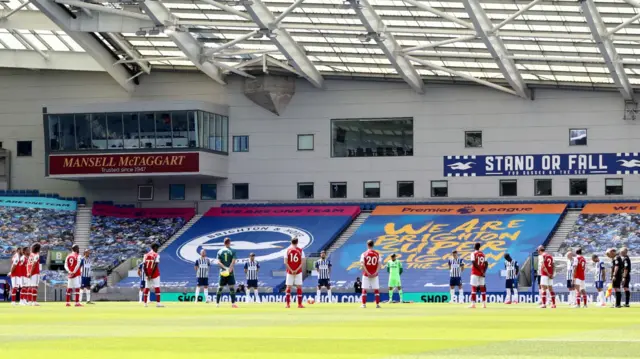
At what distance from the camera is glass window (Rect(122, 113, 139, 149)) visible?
59.5m

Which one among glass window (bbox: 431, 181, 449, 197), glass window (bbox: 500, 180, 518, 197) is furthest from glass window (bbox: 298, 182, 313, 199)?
glass window (bbox: 500, 180, 518, 197)

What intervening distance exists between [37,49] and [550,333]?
154 ft

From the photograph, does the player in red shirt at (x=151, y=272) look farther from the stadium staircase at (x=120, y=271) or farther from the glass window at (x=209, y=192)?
the glass window at (x=209, y=192)

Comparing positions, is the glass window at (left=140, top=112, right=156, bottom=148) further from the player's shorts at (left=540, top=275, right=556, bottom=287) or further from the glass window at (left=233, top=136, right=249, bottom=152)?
the player's shorts at (left=540, top=275, right=556, bottom=287)

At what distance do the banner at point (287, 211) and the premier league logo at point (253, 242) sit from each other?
1304mm

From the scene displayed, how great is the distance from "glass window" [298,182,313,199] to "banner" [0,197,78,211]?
1165 centimetres

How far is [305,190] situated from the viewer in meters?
60.7

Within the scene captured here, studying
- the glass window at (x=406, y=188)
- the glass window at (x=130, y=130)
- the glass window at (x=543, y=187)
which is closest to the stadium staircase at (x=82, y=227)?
the glass window at (x=130, y=130)

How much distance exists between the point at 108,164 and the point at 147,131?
2541 mm

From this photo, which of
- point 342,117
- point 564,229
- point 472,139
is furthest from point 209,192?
point 564,229

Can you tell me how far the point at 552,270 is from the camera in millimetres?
33094

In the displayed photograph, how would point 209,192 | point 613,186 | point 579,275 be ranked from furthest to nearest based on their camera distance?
point 209,192
point 613,186
point 579,275

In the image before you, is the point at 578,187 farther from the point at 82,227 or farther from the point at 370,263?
the point at 370,263

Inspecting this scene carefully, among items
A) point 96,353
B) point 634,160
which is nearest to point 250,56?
point 634,160
